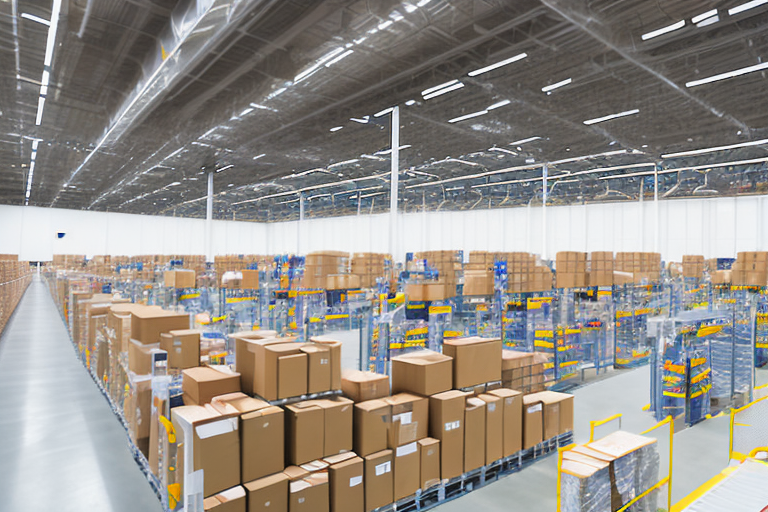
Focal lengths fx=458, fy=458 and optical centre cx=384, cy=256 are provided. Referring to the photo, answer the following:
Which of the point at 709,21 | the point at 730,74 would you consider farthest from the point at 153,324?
the point at 730,74

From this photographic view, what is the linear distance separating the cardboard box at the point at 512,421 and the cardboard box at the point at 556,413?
0.37 m

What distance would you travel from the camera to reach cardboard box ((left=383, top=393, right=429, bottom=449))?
3674mm

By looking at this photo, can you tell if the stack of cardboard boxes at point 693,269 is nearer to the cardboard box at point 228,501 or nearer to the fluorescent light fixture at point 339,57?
the fluorescent light fixture at point 339,57

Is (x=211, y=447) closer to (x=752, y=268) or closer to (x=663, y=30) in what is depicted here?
(x=663, y=30)

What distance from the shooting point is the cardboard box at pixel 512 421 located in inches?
170

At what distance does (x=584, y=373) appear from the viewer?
8000 mm

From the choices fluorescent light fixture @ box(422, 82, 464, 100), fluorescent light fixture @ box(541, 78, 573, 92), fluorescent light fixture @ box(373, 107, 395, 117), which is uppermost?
fluorescent light fixture @ box(422, 82, 464, 100)

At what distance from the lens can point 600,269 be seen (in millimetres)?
7879

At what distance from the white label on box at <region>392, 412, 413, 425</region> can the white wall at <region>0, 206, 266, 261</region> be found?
95.0 ft

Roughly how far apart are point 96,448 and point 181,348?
161 cm

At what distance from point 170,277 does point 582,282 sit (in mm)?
8031

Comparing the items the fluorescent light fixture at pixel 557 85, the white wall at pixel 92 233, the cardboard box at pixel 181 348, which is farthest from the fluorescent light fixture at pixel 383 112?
the white wall at pixel 92 233

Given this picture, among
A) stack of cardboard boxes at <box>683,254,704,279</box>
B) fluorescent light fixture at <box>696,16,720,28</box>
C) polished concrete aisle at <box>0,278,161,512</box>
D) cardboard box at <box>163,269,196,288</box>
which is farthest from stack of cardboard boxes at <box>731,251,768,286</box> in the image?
cardboard box at <box>163,269,196,288</box>

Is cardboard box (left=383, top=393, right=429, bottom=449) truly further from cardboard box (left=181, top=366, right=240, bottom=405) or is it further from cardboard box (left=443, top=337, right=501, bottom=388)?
cardboard box (left=181, top=366, right=240, bottom=405)
